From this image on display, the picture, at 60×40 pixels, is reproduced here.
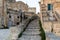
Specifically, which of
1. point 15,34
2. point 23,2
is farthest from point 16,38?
point 23,2

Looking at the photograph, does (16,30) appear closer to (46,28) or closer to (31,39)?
(31,39)

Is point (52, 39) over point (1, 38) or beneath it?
over

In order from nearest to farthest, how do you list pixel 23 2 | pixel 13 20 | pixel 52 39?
pixel 52 39 < pixel 13 20 < pixel 23 2

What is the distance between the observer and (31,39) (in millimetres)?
14812

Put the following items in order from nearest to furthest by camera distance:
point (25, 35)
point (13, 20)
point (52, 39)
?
point (52, 39) → point (25, 35) → point (13, 20)

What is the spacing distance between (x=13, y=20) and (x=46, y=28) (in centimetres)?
2161

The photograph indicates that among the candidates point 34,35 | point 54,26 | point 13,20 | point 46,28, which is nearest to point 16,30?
point 34,35

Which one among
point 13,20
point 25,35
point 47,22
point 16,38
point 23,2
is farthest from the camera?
point 23,2

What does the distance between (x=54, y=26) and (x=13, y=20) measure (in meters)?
20.7

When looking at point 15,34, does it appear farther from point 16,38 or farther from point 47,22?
point 47,22

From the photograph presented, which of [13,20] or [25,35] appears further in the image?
[13,20]

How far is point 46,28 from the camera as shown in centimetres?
1703

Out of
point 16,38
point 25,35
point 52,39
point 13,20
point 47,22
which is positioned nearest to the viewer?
point 52,39

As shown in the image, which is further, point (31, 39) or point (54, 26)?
point (54, 26)
